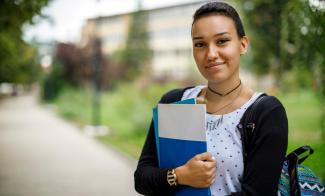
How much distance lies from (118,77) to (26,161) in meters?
38.5

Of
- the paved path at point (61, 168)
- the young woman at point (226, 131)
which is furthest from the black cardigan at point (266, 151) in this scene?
the paved path at point (61, 168)

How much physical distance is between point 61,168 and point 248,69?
46.8 ft

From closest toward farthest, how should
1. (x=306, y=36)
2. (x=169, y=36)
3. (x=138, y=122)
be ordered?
(x=306, y=36) < (x=138, y=122) < (x=169, y=36)

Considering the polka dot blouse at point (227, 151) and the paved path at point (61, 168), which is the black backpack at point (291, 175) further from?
the paved path at point (61, 168)

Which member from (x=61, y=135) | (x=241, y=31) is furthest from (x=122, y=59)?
(x=241, y=31)

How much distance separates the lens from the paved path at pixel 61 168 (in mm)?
5906

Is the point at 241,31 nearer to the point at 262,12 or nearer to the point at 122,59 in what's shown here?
the point at 262,12

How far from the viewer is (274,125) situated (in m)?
1.30

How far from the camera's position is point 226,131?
1.39 m

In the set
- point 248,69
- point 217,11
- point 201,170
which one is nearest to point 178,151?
point 201,170

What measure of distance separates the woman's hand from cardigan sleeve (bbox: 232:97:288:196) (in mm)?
111

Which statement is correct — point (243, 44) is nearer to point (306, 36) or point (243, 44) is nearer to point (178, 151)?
point (178, 151)

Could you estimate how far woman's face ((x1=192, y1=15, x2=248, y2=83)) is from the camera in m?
1.39

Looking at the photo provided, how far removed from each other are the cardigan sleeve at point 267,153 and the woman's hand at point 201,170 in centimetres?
11
